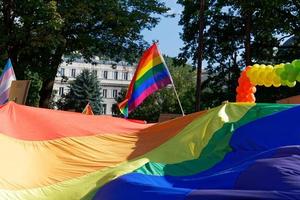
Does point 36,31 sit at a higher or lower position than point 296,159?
higher

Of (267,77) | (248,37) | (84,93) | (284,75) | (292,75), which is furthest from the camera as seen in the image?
(84,93)

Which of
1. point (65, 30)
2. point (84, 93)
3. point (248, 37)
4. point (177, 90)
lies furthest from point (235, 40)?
point (84, 93)

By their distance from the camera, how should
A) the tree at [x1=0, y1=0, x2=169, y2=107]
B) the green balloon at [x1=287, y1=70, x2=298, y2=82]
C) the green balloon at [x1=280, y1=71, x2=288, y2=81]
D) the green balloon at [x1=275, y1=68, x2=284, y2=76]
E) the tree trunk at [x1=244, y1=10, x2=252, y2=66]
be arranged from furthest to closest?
the tree trunk at [x1=244, y1=10, x2=252, y2=66] → the tree at [x1=0, y1=0, x2=169, y2=107] → the green balloon at [x1=275, y1=68, x2=284, y2=76] → the green balloon at [x1=280, y1=71, x2=288, y2=81] → the green balloon at [x1=287, y1=70, x2=298, y2=82]

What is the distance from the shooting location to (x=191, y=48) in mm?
28344

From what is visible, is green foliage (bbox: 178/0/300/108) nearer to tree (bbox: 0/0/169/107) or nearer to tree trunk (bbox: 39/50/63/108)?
tree (bbox: 0/0/169/107)

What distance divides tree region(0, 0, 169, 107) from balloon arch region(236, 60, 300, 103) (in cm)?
1406

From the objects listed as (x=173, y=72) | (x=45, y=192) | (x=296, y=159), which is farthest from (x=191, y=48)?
(x=173, y=72)

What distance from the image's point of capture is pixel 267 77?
6.87 m

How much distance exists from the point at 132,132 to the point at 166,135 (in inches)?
33.7

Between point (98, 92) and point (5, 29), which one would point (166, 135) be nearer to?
point (5, 29)

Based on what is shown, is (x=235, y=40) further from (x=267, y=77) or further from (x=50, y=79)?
(x=267, y=77)

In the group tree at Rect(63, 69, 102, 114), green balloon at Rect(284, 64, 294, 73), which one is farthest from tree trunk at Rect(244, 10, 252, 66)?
tree at Rect(63, 69, 102, 114)

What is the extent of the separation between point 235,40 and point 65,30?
9007 mm

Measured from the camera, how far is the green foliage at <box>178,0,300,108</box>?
81.9 ft
